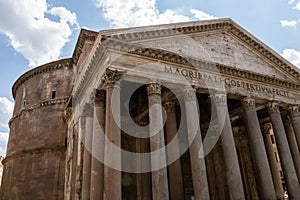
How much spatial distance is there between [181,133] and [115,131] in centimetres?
576

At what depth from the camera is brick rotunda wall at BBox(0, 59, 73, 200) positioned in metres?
14.3

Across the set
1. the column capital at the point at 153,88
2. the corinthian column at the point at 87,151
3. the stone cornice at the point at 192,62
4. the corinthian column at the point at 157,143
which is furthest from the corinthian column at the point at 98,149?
the stone cornice at the point at 192,62

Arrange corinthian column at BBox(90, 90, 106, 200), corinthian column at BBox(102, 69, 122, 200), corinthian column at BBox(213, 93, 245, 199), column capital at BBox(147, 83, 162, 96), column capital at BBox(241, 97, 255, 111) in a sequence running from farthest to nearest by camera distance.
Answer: column capital at BBox(241, 97, 255, 111), column capital at BBox(147, 83, 162, 96), corinthian column at BBox(213, 93, 245, 199), corinthian column at BBox(90, 90, 106, 200), corinthian column at BBox(102, 69, 122, 200)

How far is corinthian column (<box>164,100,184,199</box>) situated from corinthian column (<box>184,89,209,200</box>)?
2.86 feet

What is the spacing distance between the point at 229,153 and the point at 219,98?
2197 mm

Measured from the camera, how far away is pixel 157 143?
869cm

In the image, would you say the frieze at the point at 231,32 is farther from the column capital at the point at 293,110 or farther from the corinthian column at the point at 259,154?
the corinthian column at the point at 259,154

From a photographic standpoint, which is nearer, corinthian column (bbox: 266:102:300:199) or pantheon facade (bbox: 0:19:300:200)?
pantheon facade (bbox: 0:19:300:200)

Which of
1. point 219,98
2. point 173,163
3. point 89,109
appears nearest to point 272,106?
point 219,98

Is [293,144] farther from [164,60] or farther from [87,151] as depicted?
[87,151]

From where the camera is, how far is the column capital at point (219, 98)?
10.5 m

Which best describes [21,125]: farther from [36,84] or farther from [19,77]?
[19,77]

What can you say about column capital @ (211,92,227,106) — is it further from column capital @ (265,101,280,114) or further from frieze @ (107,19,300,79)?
frieze @ (107,19,300,79)

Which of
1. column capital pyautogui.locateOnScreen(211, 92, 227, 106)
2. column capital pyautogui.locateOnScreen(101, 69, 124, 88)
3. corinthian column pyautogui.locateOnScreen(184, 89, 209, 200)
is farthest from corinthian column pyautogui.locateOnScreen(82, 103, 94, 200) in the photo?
column capital pyautogui.locateOnScreen(211, 92, 227, 106)
